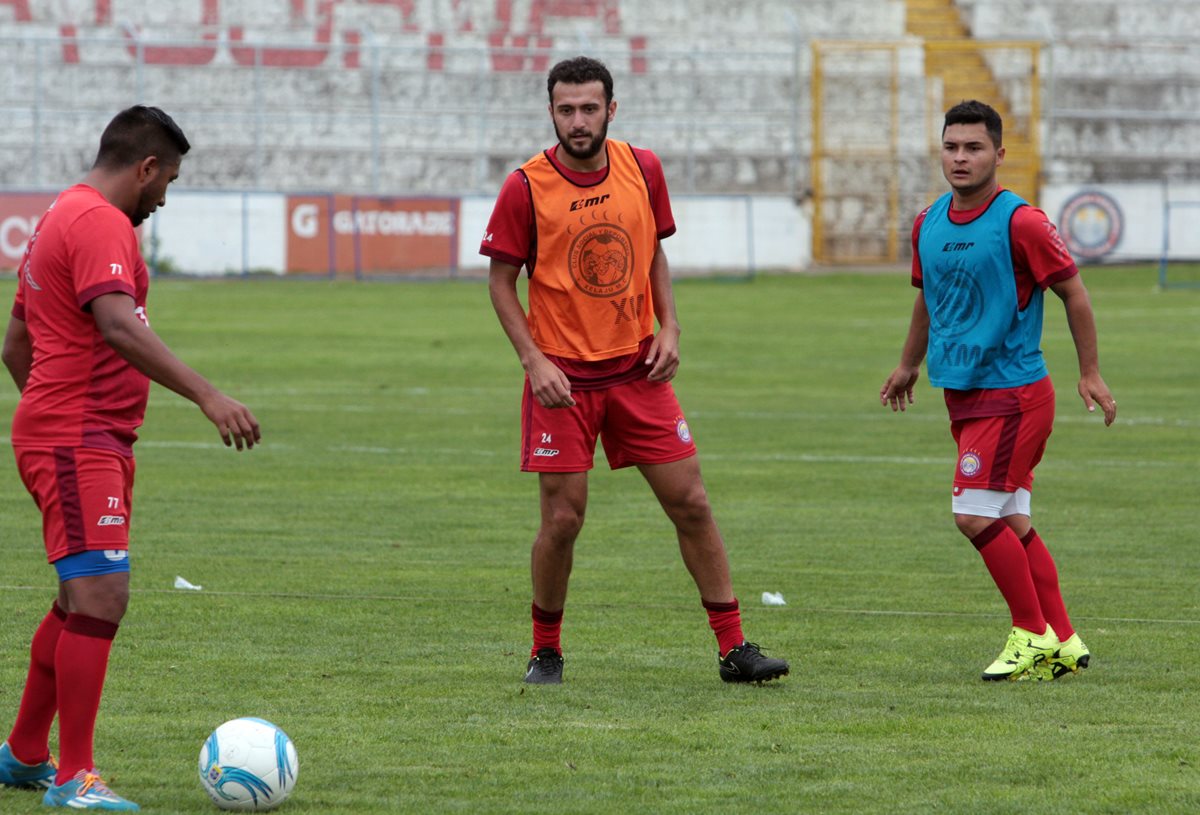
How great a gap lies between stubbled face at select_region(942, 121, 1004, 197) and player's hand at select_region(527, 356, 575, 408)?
173cm

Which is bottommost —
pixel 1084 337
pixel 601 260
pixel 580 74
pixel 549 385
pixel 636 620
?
pixel 636 620

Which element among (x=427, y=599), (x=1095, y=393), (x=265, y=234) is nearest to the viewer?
(x=1095, y=393)

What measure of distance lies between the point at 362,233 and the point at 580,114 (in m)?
30.2

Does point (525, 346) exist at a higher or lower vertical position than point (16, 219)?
higher

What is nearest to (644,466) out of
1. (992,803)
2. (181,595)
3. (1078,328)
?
(1078,328)

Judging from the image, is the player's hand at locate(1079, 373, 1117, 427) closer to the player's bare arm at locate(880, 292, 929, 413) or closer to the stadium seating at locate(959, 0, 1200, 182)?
the player's bare arm at locate(880, 292, 929, 413)

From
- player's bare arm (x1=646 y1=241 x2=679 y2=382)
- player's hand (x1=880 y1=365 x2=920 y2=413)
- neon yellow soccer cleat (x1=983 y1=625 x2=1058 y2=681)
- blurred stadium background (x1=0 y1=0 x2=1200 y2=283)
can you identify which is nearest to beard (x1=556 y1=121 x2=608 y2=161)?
player's bare arm (x1=646 y1=241 x2=679 y2=382)

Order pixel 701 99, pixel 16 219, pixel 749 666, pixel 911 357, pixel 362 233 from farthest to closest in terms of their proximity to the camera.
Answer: pixel 701 99 → pixel 362 233 → pixel 16 219 → pixel 911 357 → pixel 749 666

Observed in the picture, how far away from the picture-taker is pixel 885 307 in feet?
99.9

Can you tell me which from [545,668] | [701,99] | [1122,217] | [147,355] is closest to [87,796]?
[147,355]

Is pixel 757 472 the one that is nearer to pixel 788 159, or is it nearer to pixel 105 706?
pixel 105 706

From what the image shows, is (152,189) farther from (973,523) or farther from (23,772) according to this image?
(973,523)

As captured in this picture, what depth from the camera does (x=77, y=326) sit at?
519cm

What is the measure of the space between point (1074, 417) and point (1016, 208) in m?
10.2
